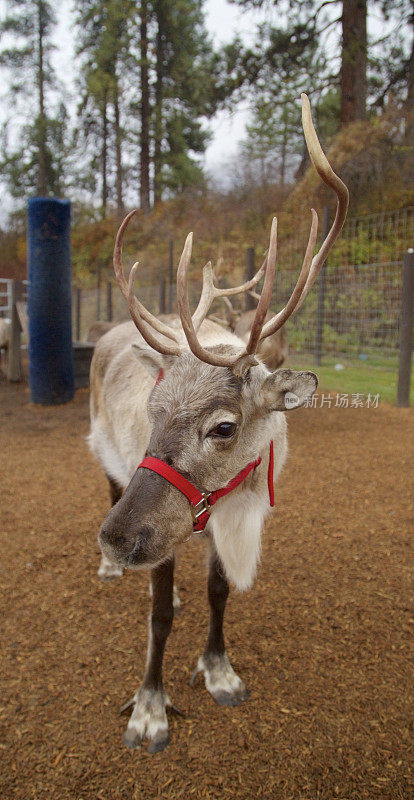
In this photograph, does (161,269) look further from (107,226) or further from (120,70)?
(120,70)

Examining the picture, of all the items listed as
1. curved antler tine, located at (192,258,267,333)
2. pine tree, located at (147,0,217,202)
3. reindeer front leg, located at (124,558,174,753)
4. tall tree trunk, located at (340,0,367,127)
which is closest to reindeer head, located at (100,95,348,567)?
curved antler tine, located at (192,258,267,333)

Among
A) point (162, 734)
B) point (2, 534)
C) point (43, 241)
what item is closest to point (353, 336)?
point (43, 241)

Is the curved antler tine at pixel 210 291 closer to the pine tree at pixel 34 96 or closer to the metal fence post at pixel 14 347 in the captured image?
the metal fence post at pixel 14 347

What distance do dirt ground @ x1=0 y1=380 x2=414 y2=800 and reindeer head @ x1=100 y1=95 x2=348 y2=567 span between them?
75 centimetres

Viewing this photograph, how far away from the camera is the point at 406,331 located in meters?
6.55

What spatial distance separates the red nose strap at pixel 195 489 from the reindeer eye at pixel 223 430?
0.19 metres

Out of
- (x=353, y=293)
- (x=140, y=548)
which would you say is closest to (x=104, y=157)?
(x=353, y=293)

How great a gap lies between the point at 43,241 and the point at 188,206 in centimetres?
1362

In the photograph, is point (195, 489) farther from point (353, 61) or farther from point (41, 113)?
point (41, 113)

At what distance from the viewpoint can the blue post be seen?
680 centimetres

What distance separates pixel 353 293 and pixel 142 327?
248 inches

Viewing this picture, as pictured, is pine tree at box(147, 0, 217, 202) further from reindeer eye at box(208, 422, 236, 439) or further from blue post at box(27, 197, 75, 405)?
reindeer eye at box(208, 422, 236, 439)

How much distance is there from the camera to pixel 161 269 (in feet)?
44.7

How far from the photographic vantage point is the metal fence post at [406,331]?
642cm
